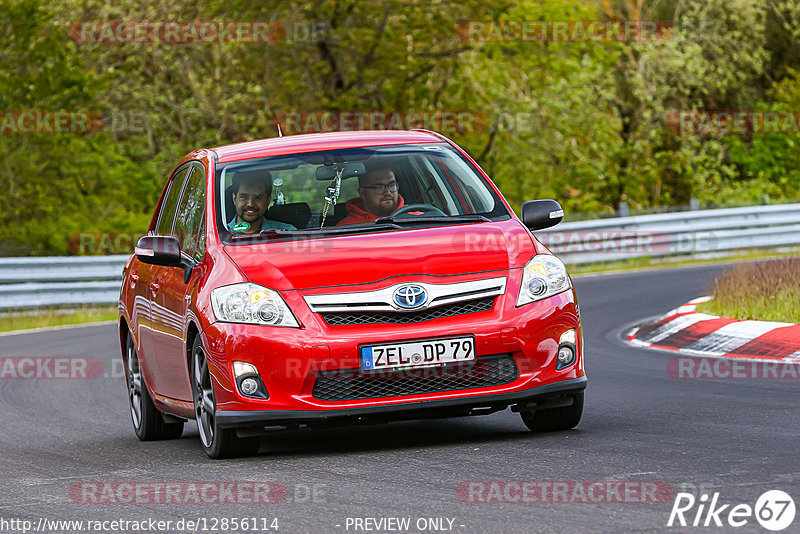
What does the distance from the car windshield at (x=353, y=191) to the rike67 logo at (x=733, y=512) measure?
117 inches

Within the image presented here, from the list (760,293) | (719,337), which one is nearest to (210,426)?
(719,337)

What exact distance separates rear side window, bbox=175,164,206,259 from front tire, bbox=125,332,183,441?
39.4 inches

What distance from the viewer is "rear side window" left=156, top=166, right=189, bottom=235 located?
30.5ft

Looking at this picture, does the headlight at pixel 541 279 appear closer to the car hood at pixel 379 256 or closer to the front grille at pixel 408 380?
the car hood at pixel 379 256

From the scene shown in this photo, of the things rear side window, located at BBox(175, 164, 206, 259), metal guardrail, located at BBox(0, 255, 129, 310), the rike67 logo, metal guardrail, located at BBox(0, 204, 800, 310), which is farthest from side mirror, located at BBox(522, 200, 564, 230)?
metal guardrail, located at BBox(0, 204, 800, 310)

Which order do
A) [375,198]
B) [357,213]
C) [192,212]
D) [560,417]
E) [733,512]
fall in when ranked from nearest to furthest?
[733,512] < [560,417] < [357,213] < [375,198] < [192,212]

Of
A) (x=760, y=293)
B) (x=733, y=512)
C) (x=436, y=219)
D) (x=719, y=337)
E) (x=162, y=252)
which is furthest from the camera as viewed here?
(x=760, y=293)

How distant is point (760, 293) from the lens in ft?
41.1

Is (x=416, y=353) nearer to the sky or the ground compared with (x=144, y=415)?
nearer to the sky

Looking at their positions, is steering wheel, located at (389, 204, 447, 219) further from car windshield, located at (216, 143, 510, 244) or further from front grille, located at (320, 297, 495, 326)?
front grille, located at (320, 297, 495, 326)

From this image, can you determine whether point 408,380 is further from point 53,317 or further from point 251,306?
point 53,317

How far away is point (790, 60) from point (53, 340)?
90.4 ft

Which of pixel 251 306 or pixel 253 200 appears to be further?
pixel 253 200

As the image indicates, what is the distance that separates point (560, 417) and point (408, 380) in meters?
0.99
